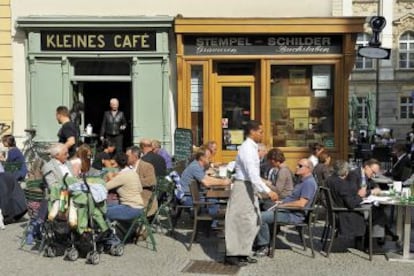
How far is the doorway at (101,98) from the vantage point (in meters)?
16.6

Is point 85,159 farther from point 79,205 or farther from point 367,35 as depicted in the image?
point 367,35

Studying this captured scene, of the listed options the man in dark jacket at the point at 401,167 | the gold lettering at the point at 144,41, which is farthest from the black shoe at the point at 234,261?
the gold lettering at the point at 144,41

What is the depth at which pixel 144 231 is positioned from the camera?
951 cm

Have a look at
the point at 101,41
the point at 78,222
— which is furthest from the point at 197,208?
the point at 101,41

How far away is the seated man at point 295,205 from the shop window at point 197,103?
6.60 m

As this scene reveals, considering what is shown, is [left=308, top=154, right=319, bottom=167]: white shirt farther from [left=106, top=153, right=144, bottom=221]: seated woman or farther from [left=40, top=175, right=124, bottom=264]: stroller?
[left=40, top=175, right=124, bottom=264]: stroller

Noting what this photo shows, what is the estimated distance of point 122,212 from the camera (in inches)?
345

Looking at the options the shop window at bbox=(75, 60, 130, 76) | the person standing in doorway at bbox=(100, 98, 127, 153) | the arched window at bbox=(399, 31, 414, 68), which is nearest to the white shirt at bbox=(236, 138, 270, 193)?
the person standing in doorway at bbox=(100, 98, 127, 153)

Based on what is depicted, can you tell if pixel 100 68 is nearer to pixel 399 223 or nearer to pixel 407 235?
pixel 399 223

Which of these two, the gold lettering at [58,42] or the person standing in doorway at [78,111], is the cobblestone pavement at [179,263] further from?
the gold lettering at [58,42]

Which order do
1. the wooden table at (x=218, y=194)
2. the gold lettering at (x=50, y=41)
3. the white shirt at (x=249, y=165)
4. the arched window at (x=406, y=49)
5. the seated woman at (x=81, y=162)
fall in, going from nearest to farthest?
1. the white shirt at (x=249, y=165)
2. the seated woman at (x=81, y=162)
3. the wooden table at (x=218, y=194)
4. the gold lettering at (x=50, y=41)
5. the arched window at (x=406, y=49)

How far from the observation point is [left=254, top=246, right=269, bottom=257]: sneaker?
8598mm

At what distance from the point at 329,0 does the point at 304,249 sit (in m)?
8.18

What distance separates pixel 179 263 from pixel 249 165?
1.49 metres
